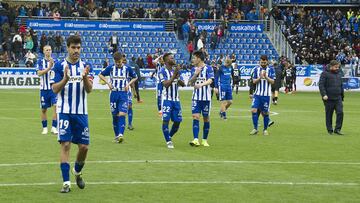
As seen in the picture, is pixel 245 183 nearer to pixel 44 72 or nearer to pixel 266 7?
pixel 44 72

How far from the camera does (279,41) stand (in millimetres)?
60906

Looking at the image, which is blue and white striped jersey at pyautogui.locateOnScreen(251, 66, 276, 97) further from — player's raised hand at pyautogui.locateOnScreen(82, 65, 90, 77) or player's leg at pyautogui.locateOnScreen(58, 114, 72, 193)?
player's raised hand at pyautogui.locateOnScreen(82, 65, 90, 77)

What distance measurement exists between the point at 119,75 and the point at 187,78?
31.2 metres

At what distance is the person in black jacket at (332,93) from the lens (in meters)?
23.8

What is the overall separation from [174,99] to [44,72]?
4095mm

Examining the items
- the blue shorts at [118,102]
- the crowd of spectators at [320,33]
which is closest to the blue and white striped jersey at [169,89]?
the blue shorts at [118,102]

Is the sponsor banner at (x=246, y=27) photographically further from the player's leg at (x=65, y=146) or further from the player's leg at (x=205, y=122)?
the player's leg at (x=65, y=146)

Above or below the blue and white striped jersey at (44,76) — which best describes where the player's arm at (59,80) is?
above

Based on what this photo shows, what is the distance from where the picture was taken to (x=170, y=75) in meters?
19.0

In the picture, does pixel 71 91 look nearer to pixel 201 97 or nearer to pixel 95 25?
pixel 201 97

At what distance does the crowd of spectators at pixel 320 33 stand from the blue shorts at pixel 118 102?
38.6 meters

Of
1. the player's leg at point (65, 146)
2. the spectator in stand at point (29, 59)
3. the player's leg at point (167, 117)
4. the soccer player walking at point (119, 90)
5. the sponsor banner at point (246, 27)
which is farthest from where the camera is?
the sponsor banner at point (246, 27)

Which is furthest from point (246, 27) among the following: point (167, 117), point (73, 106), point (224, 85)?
point (73, 106)

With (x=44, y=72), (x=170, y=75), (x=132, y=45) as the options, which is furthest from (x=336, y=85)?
(x=132, y=45)
